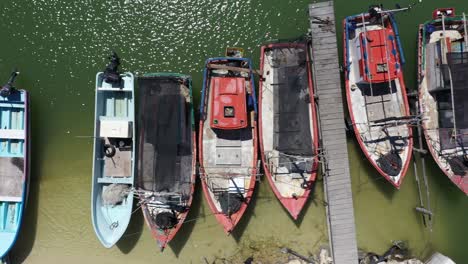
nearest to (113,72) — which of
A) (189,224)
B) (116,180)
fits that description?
(116,180)

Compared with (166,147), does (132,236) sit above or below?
below

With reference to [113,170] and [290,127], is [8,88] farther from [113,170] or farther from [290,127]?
[290,127]

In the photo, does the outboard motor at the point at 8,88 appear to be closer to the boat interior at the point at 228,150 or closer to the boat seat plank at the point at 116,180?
the boat seat plank at the point at 116,180

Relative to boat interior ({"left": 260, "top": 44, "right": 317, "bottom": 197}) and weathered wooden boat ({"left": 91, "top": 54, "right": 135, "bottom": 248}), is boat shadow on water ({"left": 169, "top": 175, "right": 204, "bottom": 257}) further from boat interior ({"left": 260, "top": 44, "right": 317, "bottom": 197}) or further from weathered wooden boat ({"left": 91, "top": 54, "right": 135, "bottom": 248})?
boat interior ({"left": 260, "top": 44, "right": 317, "bottom": 197})

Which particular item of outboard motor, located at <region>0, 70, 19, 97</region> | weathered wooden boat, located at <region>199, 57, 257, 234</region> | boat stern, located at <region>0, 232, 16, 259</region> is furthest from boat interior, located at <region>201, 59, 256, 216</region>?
boat stern, located at <region>0, 232, 16, 259</region>

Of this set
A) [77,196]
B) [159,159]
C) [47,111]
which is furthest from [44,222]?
[159,159]

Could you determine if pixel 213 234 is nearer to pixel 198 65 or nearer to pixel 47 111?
pixel 198 65
